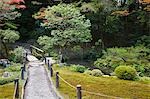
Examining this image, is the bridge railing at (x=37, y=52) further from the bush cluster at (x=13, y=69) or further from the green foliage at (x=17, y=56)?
the bush cluster at (x=13, y=69)

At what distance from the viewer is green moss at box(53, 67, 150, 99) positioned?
16766mm

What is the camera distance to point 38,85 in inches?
727

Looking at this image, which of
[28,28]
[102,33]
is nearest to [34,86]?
[102,33]

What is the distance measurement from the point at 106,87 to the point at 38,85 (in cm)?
377

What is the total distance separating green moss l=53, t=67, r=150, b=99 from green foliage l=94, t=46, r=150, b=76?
6437 millimetres

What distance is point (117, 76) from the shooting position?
72.2 ft

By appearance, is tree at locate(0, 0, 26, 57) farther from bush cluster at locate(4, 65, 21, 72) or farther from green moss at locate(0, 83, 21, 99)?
green moss at locate(0, 83, 21, 99)

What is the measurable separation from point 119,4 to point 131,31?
3996 mm

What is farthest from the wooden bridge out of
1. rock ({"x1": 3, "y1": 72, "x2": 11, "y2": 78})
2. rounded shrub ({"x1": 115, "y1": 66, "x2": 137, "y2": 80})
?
rounded shrub ({"x1": 115, "y1": 66, "x2": 137, "y2": 80})

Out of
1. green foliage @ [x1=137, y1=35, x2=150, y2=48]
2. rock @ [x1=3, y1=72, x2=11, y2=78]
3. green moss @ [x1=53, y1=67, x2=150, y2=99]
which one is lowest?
green moss @ [x1=53, y1=67, x2=150, y2=99]

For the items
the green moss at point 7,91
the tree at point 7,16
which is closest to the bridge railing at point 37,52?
the tree at point 7,16

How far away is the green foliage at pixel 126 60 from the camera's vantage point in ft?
91.4

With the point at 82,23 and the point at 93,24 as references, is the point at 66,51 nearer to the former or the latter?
the point at 93,24

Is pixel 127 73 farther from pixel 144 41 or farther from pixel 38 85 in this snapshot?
pixel 144 41
